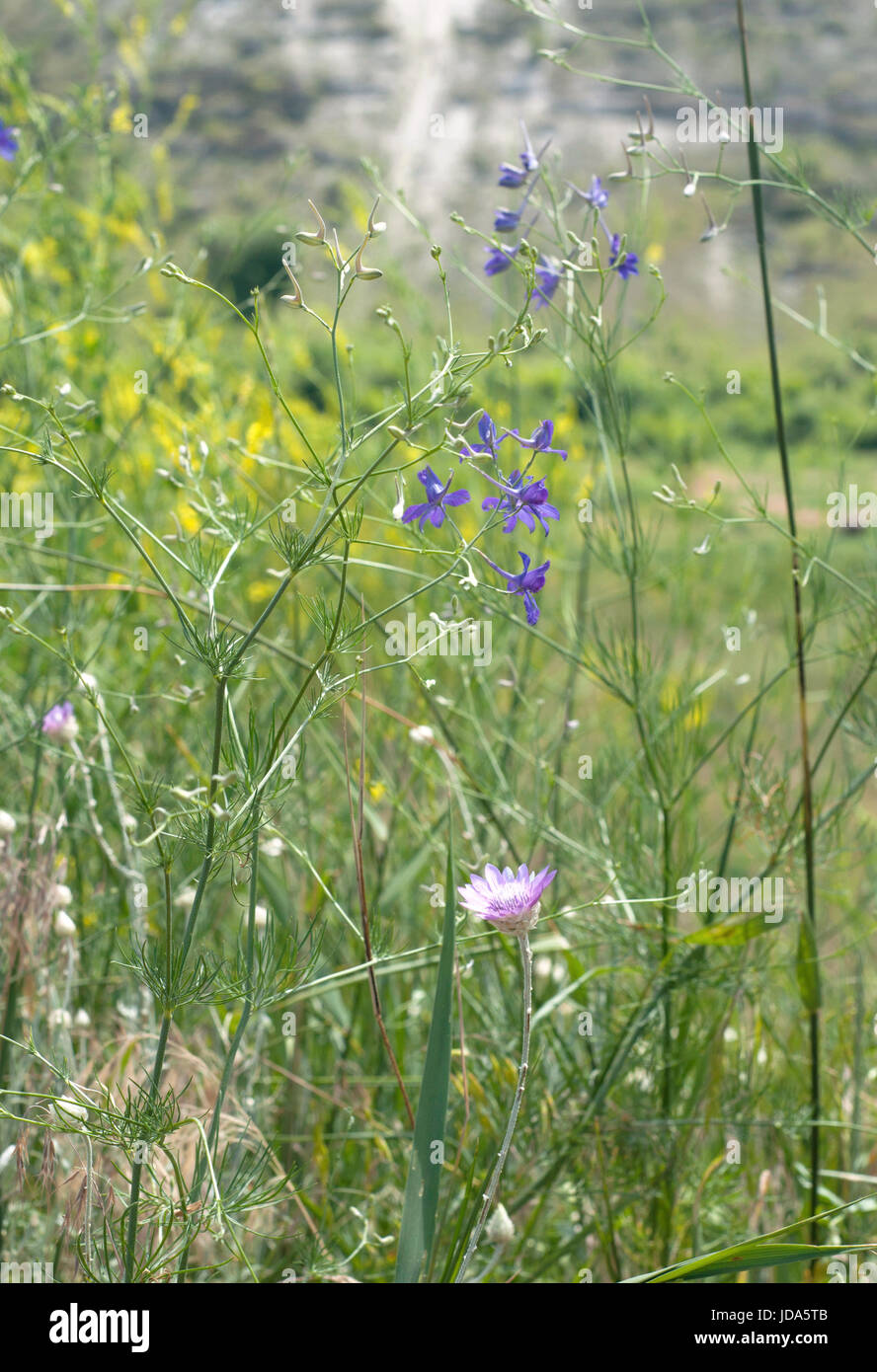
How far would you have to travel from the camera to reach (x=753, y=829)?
1.06 meters

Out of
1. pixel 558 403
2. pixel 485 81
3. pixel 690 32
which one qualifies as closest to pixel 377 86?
pixel 485 81

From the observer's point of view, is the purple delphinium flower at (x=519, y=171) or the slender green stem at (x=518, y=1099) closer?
the slender green stem at (x=518, y=1099)

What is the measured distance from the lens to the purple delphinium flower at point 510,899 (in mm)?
614

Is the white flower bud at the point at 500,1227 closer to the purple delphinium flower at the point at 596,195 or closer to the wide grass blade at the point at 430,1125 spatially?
the wide grass blade at the point at 430,1125

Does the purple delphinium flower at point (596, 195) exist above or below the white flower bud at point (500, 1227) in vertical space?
above

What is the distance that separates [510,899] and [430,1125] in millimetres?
148

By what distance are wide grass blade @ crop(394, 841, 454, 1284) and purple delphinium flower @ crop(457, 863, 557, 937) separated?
0.02 metres

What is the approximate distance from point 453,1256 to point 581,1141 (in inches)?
13.4

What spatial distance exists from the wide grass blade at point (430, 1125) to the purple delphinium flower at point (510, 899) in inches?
0.9

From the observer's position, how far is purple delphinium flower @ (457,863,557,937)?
0.61 metres

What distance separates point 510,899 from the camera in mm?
639

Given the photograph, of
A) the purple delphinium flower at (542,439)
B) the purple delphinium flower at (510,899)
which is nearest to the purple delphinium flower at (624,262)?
the purple delphinium flower at (542,439)

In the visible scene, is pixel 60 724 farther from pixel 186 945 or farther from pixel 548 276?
pixel 548 276
